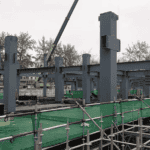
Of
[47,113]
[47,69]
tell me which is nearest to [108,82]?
[47,113]

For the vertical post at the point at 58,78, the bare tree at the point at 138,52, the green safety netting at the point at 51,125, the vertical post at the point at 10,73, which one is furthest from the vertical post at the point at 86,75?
the bare tree at the point at 138,52

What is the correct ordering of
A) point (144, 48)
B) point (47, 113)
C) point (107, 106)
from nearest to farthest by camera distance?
1. point (47, 113)
2. point (107, 106)
3. point (144, 48)

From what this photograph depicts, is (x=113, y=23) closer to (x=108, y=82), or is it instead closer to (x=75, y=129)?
(x=108, y=82)

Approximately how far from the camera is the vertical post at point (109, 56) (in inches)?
414

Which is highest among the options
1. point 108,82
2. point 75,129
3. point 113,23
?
point 113,23

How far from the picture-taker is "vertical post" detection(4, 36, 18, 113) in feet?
60.8

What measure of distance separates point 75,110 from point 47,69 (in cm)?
2287

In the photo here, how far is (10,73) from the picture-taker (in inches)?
730

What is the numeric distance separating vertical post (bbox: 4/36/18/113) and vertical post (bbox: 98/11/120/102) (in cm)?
1077

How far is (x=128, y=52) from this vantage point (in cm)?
6725

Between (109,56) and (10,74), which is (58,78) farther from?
(109,56)

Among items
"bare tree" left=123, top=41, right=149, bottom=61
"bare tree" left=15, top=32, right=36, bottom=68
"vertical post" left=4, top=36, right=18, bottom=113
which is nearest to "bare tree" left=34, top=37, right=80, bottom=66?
"bare tree" left=15, top=32, right=36, bottom=68

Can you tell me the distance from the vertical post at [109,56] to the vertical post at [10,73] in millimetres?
10766

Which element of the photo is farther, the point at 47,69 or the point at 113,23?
the point at 47,69
